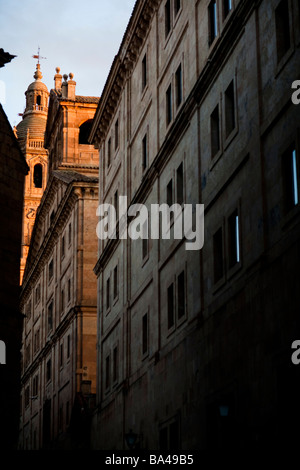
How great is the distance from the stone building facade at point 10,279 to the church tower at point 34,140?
84703 mm

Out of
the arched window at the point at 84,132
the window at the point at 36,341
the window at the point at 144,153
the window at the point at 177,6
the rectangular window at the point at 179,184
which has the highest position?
the arched window at the point at 84,132

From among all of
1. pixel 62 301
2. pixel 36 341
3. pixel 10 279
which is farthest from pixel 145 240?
pixel 36 341

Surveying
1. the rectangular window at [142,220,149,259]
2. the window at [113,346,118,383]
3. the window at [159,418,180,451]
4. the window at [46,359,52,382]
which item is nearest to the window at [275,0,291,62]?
the window at [159,418,180,451]

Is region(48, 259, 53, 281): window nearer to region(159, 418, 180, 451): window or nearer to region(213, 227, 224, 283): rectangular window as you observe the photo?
region(159, 418, 180, 451): window

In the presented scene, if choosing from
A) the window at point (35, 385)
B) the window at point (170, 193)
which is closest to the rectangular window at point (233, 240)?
the window at point (170, 193)

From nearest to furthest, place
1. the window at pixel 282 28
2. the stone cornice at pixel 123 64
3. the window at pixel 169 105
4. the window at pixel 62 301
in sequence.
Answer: the window at pixel 282 28
the window at pixel 169 105
the stone cornice at pixel 123 64
the window at pixel 62 301

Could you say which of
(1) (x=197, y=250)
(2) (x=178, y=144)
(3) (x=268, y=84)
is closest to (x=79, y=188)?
(2) (x=178, y=144)

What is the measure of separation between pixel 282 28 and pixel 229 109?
476 centimetres

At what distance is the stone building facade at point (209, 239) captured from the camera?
25.9 metres

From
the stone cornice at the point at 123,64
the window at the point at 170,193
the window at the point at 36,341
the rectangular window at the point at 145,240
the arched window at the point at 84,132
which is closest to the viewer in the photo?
the window at the point at 170,193

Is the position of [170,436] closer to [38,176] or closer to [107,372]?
[107,372]

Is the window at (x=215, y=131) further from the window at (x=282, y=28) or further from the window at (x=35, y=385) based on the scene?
the window at (x=35, y=385)

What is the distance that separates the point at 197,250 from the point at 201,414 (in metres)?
5.66

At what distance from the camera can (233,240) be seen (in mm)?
30391
